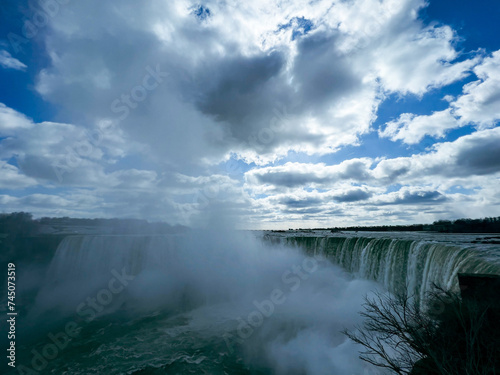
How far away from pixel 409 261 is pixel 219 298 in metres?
18.1

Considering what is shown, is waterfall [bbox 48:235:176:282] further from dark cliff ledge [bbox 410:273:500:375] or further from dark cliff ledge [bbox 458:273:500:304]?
dark cliff ledge [bbox 410:273:500:375]

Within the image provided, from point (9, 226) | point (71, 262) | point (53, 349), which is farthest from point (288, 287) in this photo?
point (9, 226)

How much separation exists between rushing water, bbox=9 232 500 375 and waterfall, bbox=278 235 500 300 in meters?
0.08

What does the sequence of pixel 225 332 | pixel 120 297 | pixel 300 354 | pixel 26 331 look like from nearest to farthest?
pixel 300 354, pixel 225 332, pixel 26 331, pixel 120 297

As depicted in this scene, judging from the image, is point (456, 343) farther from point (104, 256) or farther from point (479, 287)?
point (104, 256)

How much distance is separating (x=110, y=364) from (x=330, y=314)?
14.0 meters

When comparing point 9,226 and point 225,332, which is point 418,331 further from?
point 9,226

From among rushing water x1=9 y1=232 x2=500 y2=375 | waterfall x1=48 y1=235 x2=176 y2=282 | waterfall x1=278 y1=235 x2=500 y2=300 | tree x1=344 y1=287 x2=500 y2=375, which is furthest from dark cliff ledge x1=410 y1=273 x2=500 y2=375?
waterfall x1=48 y1=235 x2=176 y2=282

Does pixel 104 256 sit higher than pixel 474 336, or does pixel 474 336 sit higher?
pixel 474 336

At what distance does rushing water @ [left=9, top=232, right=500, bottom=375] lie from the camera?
12484 mm

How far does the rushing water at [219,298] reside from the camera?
1248cm

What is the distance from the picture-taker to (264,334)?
15305mm

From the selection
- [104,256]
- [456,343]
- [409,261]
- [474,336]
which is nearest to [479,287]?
[456,343]

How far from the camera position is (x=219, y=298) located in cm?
2489
